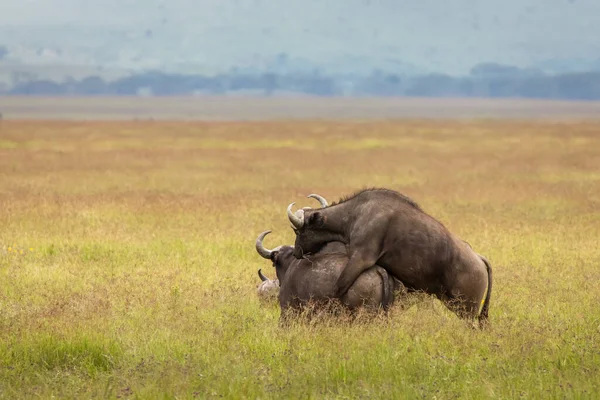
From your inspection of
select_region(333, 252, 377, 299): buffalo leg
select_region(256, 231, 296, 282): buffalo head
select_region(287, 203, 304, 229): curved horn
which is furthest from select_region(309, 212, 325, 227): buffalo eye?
select_region(333, 252, 377, 299): buffalo leg

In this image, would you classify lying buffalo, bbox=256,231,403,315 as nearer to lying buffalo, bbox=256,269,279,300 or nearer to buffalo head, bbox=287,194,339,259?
buffalo head, bbox=287,194,339,259

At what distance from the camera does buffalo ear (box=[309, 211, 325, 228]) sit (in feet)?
40.5

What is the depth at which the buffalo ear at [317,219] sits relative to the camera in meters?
12.3

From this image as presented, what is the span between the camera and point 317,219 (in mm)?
12375

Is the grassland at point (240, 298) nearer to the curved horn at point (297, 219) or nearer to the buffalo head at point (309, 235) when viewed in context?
the buffalo head at point (309, 235)

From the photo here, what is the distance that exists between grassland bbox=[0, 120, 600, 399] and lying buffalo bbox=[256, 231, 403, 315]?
25 cm

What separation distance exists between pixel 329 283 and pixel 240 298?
2.82 meters

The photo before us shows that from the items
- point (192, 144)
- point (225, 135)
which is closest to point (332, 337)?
point (192, 144)

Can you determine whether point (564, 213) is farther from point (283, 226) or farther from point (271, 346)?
point (271, 346)

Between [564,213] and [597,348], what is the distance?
48.8ft

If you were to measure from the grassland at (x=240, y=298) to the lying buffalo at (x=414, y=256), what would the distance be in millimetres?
383

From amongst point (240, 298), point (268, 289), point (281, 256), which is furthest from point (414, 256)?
point (240, 298)

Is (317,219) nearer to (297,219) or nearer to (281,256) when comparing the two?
(297,219)

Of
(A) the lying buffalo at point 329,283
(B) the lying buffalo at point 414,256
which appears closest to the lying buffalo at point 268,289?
(A) the lying buffalo at point 329,283
